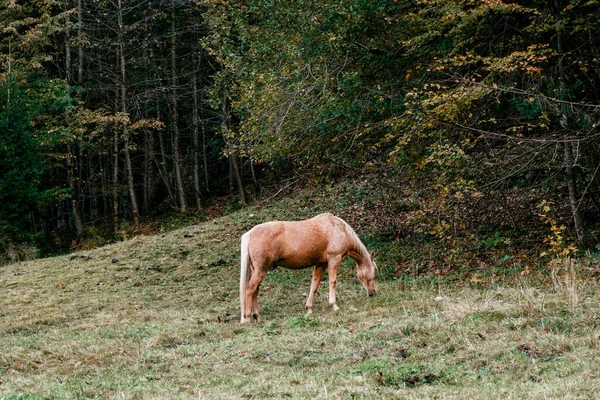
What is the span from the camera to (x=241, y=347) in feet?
26.1

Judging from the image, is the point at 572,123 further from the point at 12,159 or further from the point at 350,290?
the point at 12,159

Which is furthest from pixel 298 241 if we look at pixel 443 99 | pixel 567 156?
pixel 567 156

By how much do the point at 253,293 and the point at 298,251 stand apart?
3.69 ft

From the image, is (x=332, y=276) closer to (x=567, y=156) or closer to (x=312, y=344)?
(x=312, y=344)

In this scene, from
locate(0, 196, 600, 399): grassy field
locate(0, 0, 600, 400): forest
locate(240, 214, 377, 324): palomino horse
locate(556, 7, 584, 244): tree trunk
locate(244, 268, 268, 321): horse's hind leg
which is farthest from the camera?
locate(556, 7, 584, 244): tree trunk

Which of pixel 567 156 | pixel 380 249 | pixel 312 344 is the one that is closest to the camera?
pixel 312 344

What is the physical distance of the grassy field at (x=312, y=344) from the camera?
5.75 m

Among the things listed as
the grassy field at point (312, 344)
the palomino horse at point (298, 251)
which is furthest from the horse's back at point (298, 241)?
the grassy field at point (312, 344)

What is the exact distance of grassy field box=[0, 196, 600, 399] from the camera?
5.75 meters

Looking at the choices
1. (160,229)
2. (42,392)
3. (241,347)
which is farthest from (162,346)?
(160,229)

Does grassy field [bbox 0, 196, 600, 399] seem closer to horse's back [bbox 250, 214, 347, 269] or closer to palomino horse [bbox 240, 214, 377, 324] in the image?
palomino horse [bbox 240, 214, 377, 324]

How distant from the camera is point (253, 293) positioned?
10461mm

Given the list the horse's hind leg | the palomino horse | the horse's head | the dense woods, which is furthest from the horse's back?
the dense woods

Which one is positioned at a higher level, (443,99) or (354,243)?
(443,99)
